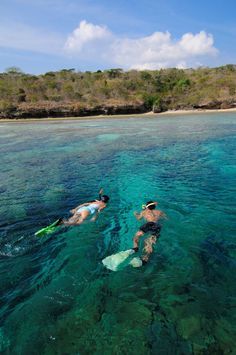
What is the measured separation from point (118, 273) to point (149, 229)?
206cm

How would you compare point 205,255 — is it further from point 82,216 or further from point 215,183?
point 215,183

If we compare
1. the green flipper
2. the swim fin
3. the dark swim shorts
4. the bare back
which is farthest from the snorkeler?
the swim fin

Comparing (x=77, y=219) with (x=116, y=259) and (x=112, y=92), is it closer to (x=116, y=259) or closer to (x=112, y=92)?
(x=116, y=259)

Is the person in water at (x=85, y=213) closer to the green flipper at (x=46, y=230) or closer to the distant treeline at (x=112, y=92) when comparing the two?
the green flipper at (x=46, y=230)

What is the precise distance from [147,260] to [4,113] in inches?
2366

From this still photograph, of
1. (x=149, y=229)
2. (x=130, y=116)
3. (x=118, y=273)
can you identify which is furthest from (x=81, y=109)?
(x=118, y=273)

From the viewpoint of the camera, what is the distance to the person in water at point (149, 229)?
8117mm

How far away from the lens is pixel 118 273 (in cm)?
723

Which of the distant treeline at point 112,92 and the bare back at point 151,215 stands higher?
the distant treeline at point 112,92

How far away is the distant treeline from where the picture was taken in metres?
62.6

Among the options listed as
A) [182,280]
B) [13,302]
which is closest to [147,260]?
[182,280]

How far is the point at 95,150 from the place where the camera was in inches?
974

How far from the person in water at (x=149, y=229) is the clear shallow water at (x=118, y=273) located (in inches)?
10.1

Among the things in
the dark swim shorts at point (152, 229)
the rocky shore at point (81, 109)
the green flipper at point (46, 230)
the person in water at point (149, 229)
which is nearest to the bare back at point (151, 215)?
the person in water at point (149, 229)
